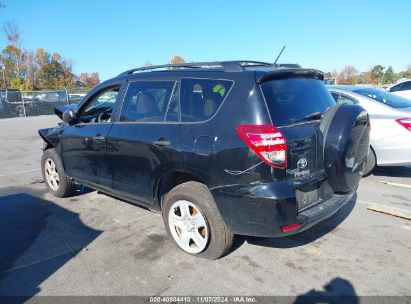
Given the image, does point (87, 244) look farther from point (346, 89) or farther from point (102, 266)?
point (346, 89)


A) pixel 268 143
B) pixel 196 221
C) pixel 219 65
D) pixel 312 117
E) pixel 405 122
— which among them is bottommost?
pixel 196 221

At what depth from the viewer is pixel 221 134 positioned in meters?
3.00

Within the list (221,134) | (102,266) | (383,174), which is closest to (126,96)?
(221,134)

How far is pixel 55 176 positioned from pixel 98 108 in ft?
4.31

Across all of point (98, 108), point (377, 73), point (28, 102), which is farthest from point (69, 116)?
point (377, 73)

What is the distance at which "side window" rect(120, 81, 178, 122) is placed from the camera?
3.61 meters

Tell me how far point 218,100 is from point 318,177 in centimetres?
118

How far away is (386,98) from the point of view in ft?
20.4

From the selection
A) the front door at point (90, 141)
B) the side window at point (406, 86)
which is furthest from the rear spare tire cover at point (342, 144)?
the side window at point (406, 86)

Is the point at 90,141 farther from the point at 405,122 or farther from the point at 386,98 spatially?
the point at 386,98

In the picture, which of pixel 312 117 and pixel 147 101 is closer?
pixel 312 117

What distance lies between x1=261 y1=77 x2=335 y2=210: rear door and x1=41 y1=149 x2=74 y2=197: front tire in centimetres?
357

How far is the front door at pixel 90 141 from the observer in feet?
14.1

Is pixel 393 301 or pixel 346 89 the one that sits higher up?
pixel 346 89
